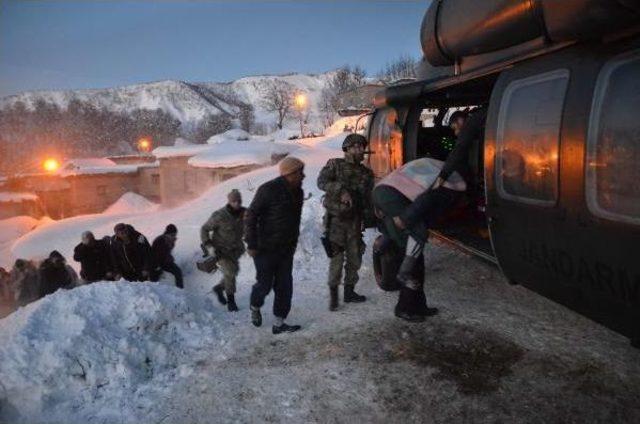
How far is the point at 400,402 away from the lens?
3500 millimetres

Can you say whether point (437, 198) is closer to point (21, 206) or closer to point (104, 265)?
point (104, 265)

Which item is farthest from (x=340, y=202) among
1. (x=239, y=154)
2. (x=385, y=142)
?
(x=239, y=154)

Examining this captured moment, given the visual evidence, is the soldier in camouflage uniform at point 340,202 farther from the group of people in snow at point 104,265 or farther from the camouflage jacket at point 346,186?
the group of people in snow at point 104,265

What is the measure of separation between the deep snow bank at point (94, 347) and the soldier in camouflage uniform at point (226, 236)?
1.19 meters

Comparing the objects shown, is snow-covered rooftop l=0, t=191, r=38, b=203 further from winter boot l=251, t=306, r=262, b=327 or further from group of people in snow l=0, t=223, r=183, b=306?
winter boot l=251, t=306, r=262, b=327

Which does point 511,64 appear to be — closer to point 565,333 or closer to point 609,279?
point 609,279

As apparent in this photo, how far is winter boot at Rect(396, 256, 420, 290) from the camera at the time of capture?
187 inches

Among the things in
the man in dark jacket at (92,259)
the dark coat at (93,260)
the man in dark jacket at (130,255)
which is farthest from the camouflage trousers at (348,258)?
the dark coat at (93,260)

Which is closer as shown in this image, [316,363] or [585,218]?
[585,218]

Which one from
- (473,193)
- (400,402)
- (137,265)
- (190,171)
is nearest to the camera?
(400,402)

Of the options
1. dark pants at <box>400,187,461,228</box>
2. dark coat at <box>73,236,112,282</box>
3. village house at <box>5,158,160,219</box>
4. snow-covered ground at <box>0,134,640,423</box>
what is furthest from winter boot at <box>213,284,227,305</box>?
village house at <box>5,158,160,219</box>

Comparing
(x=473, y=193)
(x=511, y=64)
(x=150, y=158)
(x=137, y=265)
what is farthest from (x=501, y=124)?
(x=150, y=158)

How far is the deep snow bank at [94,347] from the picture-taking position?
11.9 ft

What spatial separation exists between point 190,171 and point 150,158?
3441 cm
